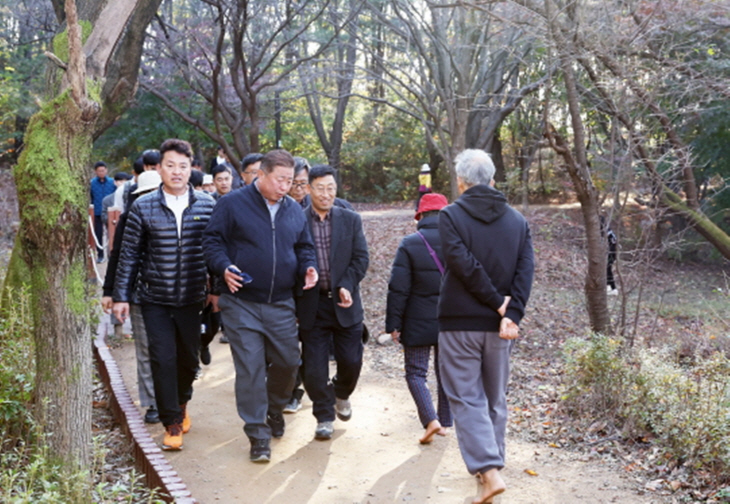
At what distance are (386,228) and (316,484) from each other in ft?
59.3

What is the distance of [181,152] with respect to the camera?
598 cm

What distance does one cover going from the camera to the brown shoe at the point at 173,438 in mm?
6047

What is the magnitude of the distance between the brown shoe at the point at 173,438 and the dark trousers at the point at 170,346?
5cm

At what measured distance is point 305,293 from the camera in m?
6.19

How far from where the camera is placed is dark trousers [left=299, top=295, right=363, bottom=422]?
630 centimetres

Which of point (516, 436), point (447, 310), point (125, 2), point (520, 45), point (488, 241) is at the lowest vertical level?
point (516, 436)

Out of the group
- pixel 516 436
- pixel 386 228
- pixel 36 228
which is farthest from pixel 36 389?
pixel 386 228

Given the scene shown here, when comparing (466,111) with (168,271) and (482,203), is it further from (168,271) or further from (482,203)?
(482,203)

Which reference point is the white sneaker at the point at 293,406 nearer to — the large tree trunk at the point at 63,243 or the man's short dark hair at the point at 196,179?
the large tree trunk at the point at 63,243

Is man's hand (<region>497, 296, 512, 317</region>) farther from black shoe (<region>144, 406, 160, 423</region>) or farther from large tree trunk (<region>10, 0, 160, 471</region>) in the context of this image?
black shoe (<region>144, 406, 160, 423</region>)

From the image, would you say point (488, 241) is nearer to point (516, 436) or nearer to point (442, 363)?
point (442, 363)

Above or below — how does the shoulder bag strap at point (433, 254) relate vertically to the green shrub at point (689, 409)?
above

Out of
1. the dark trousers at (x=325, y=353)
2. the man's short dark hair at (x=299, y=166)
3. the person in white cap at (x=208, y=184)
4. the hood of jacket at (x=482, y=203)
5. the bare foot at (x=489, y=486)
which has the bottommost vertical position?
the bare foot at (x=489, y=486)

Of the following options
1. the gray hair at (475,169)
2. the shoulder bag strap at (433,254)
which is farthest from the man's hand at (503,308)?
the shoulder bag strap at (433,254)
